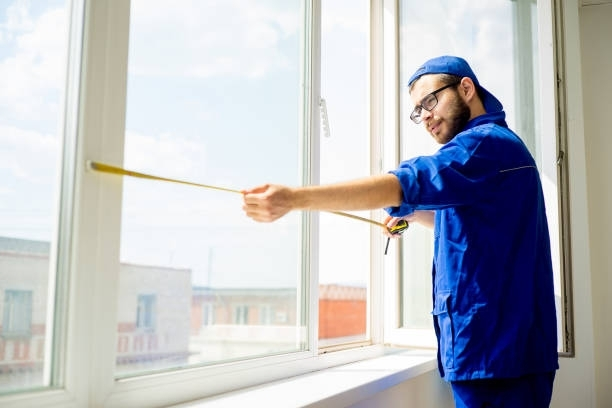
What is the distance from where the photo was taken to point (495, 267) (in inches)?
64.1

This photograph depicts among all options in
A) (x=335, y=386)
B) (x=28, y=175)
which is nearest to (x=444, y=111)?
(x=335, y=386)

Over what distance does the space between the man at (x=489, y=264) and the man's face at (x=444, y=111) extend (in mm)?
175

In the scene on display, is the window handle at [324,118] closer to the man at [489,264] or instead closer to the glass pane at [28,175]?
the man at [489,264]

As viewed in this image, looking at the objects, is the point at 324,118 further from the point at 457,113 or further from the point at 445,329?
the point at 445,329

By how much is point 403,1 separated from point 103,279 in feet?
6.85

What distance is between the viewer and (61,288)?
1203mm

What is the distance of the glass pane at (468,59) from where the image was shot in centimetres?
260

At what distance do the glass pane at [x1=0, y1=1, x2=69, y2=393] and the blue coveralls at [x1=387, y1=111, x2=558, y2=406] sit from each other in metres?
0.83

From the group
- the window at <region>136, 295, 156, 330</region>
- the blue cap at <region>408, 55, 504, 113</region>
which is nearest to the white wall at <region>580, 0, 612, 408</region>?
the blue cap at <region>408, 55, 504, 113</region>

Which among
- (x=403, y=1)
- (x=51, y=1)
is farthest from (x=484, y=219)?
(x=403, y=1)

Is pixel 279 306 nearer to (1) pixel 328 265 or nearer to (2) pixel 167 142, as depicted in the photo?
(1) pixel 328 265

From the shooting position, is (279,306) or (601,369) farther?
(601,369)

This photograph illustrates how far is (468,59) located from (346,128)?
63 centimetres

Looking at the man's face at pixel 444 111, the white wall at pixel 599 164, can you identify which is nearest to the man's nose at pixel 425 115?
the man's face at pixel 444 111
